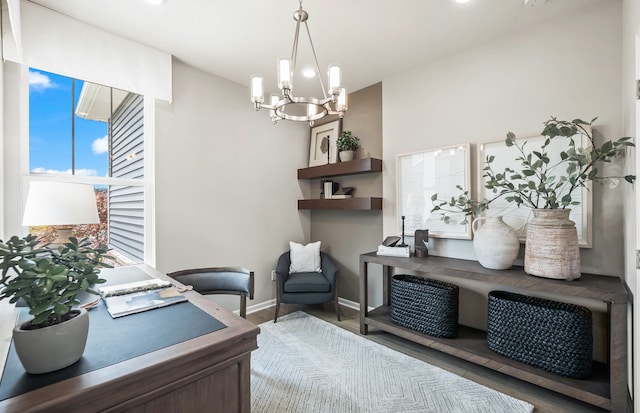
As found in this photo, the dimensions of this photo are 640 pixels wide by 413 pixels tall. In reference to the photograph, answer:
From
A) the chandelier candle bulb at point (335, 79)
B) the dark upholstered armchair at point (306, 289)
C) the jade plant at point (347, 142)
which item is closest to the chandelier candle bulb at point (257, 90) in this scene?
the chandelier candle bulb at point (335, 79)

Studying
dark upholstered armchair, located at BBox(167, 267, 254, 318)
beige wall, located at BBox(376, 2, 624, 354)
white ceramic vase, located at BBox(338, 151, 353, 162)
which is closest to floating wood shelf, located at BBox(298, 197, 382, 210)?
beige wall, located at BBox(376, 2, 624, 354)

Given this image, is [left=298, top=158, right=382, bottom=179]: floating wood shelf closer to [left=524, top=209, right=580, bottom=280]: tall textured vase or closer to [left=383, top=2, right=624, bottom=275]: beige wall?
[left=383, top=2, right=624, bottom=275]: beige wall

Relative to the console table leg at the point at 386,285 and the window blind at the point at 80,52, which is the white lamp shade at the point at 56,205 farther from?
the console table leg at the point at 386,285

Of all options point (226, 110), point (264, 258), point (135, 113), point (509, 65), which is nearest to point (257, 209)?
point (264, 258)

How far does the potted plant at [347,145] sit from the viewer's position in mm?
3404

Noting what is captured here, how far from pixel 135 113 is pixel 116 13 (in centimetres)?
86

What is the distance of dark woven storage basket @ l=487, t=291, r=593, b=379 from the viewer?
1.82m

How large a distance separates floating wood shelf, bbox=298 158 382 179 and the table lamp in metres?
2.32

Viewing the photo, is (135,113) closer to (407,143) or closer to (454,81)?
(407,143)

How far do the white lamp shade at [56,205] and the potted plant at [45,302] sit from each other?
1.03m

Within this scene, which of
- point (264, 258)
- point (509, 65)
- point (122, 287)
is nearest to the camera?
point (122, 287)

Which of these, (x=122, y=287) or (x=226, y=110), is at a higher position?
(x=226, y=110)

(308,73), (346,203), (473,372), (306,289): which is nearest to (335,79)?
(308,73)

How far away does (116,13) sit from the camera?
2141 mm
